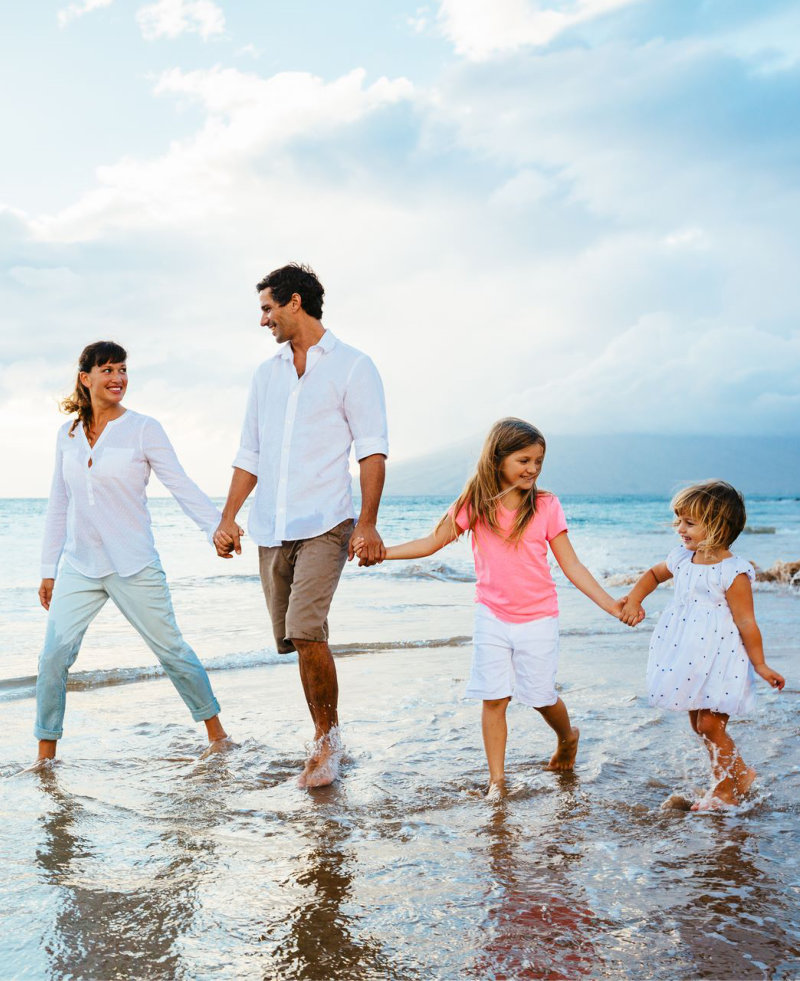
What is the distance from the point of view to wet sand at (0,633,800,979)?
2.66 meters

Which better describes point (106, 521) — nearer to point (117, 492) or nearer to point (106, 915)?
point (117, 492)

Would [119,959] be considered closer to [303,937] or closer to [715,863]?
[303,937]

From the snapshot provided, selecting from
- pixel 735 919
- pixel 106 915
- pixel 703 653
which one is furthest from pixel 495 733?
pixel 106 915

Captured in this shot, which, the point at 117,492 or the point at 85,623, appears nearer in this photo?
the point at 117,492

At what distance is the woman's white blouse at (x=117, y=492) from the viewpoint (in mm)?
4840

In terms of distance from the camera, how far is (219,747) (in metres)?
5.04

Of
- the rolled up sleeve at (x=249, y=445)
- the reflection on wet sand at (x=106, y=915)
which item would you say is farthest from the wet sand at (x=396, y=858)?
the rolled up sleeve at (x=249, y=445)

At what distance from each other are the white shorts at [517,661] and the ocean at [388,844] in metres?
0.47

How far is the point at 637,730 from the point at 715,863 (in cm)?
215

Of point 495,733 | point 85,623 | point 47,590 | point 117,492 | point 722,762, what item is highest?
point 117,492

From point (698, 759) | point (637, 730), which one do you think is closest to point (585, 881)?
point (698, 759)

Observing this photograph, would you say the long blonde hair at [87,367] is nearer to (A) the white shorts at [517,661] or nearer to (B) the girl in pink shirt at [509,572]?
(B) the girl in pink shirt at [509,572]

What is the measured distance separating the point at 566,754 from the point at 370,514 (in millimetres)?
1573

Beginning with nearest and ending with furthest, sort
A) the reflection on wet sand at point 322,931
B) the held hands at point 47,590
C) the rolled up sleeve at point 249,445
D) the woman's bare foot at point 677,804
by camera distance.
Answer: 1. the reflection on wet sand at point 322,931
2. the woman's bare foot at point 677,804
3. the rolled up sleeve at point 249,445
4. the held hands at point 47,590
